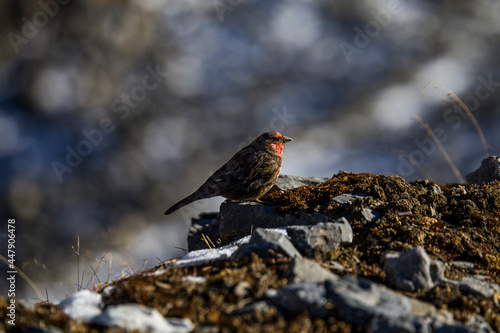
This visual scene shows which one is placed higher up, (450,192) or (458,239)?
(450,192)

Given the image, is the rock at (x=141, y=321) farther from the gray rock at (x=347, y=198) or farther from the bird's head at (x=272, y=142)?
the bird's head at (x=272, y=142)

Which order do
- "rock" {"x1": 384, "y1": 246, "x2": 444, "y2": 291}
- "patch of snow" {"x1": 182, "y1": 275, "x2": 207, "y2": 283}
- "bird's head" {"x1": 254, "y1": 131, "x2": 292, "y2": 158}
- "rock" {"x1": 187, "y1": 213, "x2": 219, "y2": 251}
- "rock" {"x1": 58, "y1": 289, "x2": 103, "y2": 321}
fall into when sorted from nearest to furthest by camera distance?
"rock" {"x1": 58, "y1": 289, "x2": 103, "y2": 321} → "patch of snow" {"x1": 182, "y1": 275, "x2": 207, "y2": 283} → "rock" {"x1": 384, "y1": 246, "x2": 444, "y2": 291} → "rock" {"x1": 187, "y1": 213, "x2": 219, "y2": 251} → "bird's head" {"x1": 254, "y1": 131, "x2": 292, "y2": 158}

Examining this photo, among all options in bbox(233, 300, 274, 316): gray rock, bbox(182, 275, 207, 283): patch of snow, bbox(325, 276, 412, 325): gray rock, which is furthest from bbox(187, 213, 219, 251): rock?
bbox(325, 276, 412, 325): gray rock

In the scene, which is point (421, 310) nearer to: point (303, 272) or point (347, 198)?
point (303, 272)

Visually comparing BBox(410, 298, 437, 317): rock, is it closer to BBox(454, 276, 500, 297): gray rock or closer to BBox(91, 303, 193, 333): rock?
BBox(454, 276, 500, 297): gray rock

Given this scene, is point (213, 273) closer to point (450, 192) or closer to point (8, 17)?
point (450, 192)

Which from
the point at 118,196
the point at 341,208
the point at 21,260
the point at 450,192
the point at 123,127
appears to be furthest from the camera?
the point at 123,127

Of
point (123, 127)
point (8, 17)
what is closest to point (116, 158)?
point (123, 127)
